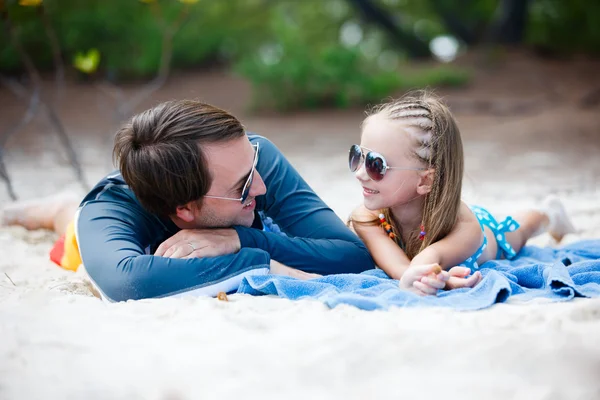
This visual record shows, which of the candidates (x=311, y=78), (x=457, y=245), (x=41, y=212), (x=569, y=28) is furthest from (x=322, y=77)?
(x=457, y=245)

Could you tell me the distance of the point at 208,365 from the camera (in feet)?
6.43

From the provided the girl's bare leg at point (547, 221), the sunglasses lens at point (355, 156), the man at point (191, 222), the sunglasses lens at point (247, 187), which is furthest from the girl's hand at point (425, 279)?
the girl's bare leg at point (547, 221)

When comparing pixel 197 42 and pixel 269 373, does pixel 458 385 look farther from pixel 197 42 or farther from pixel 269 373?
pixel 197 42

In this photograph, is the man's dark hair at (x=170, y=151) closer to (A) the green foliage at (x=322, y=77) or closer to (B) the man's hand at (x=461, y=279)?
(B) the man's hand at (x=461, y=279)

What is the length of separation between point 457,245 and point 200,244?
3.52 feet

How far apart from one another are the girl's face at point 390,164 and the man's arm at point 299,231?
0.68 feet

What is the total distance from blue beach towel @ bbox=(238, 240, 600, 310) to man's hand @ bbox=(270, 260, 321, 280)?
11cm

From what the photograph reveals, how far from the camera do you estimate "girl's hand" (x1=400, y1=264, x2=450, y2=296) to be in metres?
2.60

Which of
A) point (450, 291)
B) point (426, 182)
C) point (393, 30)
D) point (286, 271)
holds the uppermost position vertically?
point (426, 182)

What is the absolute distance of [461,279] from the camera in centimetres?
271

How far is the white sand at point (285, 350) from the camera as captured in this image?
1836mm

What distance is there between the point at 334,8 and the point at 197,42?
15.9 feet

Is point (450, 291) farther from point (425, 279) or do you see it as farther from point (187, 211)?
point (187, 211)

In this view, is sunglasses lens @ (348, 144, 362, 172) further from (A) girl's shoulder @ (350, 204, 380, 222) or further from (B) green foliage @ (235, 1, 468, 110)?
(B) green foliage @ (235, 1, 468, 110)
